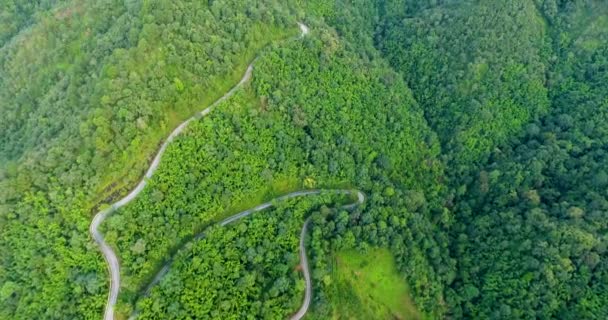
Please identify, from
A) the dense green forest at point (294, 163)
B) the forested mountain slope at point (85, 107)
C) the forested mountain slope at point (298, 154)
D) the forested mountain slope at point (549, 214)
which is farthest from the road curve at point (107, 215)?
the forested mountain slope at point (549, 214)

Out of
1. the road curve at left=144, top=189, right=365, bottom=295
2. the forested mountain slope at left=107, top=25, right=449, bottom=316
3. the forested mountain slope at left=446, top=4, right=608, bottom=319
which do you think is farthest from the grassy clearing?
the forested mountain slope at left=446, top=4, right=608, bottom=319

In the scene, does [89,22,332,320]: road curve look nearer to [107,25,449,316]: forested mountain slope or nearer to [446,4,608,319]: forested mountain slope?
[107,25,449,316]: forested mountain slope

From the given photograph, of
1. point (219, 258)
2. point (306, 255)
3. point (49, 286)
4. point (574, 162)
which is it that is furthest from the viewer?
point (574, 162)

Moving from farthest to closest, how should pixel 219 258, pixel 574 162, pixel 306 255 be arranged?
pixel 574 162 → pixel 306 255 → pixel 219 258

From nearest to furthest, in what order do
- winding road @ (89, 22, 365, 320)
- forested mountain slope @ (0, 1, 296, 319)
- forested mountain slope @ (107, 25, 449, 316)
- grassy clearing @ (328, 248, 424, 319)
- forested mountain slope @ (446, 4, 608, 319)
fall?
forested mountain slope @ (0, 1, 296, 319), winding road @ (89, 22, 365, 320), forested mountain slope @ (107, 25, 449, 316), grassy clearing @ (328, 248, 424, 319), forested mountain slope @ (446, 4, 608, 319)

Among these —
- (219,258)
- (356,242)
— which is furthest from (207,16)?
(356,242)

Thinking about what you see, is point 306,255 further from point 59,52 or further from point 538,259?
point 59,52
